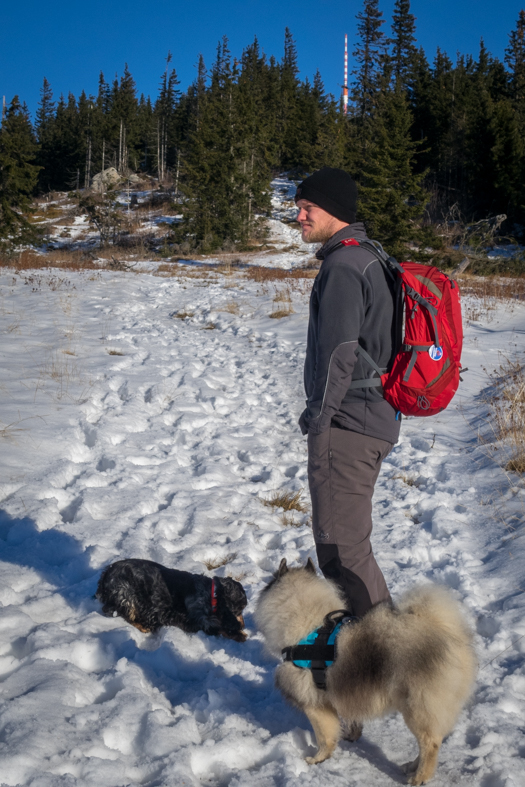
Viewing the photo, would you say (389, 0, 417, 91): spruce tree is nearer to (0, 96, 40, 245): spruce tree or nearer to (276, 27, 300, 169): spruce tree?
(276, 27, 300, 169): spruce tree

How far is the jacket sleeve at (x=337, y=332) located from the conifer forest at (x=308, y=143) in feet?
58.5

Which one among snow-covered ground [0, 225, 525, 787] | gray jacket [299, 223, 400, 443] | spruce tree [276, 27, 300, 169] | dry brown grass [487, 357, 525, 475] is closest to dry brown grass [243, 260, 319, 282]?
snow-covered ground [0, 225, 525, 787]

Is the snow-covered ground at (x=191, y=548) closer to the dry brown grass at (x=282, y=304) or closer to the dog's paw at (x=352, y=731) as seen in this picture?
the dog's paw at (x=352, y=731)

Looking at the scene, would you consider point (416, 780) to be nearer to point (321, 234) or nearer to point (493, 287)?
point (321, 234)

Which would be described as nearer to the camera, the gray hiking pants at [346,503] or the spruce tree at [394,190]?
the gray hiking pants at [346,503]

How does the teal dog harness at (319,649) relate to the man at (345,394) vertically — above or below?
below

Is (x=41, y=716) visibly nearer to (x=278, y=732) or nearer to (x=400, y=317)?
(x=278, y=732)

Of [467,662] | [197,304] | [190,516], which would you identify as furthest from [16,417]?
[197,304]

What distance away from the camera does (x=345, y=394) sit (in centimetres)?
230

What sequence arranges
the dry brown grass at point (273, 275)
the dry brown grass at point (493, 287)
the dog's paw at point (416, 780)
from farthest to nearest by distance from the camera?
1. the dry brown grass at point (273, 275)
2. the dry brown grass at point (493, 287)
3. the dog's paw at point (416, 780)

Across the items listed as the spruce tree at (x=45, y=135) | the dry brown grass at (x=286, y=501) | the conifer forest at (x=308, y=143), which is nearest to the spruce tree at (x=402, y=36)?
the conifer forest at (x=308, y=143)

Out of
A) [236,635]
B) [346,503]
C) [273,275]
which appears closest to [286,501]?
[236,635]

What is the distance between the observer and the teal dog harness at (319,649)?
210 cm

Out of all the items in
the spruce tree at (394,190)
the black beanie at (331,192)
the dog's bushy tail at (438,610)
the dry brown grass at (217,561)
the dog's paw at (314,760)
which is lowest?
the dog's paw at (314,760)
